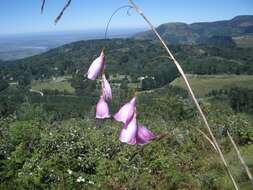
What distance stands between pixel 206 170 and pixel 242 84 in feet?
252

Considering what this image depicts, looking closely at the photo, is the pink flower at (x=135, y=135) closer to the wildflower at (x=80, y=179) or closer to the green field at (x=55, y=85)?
the wildflower at (x=80, y=179)

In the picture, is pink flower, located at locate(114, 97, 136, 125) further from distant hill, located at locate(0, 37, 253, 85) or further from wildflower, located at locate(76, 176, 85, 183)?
distant hill, located at locate(0, 37, 253, 85)

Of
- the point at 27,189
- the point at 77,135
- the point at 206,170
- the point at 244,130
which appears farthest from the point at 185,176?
the point at 244,130

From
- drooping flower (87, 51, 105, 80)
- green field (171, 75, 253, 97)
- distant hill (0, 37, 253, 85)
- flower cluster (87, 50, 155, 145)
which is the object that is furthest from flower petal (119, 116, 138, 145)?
distant hill (0, 37, 253, 85)

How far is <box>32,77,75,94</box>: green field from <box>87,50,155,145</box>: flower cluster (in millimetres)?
87743

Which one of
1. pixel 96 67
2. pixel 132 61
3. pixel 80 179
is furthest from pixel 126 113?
pixel 132 61

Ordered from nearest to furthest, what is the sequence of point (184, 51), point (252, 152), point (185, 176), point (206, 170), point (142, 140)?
point (142, 140) < point (185, 176) < point (206, 170) < point (252, 152) < point (184, 51)

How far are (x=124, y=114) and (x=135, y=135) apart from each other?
0.23 ft

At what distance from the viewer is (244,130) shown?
44.1 feet

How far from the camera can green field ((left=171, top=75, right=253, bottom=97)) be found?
78.7 m

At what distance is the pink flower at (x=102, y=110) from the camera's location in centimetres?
98

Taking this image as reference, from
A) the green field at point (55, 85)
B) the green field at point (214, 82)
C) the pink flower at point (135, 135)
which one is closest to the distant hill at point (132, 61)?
the green field at point (214, 82)

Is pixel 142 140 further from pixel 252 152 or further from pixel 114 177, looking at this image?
pixel 252 152

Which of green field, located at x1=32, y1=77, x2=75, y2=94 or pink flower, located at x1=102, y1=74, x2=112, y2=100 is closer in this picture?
pink flower, located at x1=102, y1=74, x2=112, y2=100
